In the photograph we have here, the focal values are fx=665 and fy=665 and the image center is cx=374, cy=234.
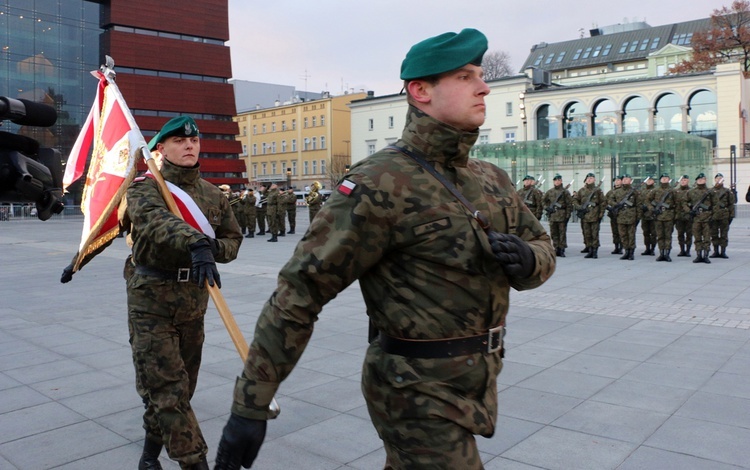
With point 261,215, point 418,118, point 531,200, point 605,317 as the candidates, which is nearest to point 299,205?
point 261,215

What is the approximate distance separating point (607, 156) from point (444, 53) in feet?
96.4

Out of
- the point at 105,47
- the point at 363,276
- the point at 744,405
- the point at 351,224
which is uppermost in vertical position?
the point at 105,47

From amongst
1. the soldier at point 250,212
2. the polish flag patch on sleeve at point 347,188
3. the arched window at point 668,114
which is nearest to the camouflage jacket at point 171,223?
the polish flag patch on sleeve at point 347,188

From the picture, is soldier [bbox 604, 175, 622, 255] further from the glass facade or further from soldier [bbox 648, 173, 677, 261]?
the glass facade

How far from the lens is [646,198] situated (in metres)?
16.5

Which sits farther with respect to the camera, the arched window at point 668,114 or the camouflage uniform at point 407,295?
the arched window at point 668,114

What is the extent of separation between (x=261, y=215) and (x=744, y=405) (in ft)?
75.9

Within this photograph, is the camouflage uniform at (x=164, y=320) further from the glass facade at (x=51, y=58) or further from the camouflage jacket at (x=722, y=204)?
the glass facade at (x=51, y=58)

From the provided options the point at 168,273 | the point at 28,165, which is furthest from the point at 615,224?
the point at 28,165

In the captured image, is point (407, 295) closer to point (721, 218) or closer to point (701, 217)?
point (701, 217)

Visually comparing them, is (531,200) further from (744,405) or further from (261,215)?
(744,405)

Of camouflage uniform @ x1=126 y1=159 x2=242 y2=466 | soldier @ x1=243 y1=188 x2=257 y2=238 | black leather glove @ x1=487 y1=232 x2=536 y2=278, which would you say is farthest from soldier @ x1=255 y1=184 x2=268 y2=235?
black leather glove @ x1=487 y1=232 x2=536 y2=278

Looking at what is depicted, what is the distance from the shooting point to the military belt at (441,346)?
7.55 feet

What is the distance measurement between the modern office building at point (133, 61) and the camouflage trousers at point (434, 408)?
158 ft
